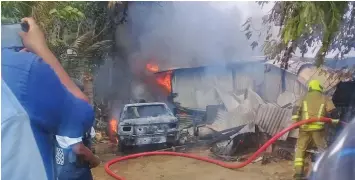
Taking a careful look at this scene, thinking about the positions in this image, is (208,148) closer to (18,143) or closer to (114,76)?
(114,76)

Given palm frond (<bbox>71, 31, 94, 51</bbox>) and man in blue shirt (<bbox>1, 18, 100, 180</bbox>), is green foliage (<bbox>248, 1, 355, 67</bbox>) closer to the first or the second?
palm frond (<bbox>71, 31, 94, 51</bbox>)

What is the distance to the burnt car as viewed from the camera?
10.2 ft

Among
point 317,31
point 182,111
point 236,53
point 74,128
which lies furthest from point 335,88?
point 74,128

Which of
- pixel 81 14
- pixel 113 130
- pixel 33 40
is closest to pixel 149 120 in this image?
pixel 113 130

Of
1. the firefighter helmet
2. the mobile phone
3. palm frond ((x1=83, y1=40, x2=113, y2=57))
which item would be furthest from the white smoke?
the mobile phone

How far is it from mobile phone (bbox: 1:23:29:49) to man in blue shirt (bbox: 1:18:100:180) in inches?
12.1

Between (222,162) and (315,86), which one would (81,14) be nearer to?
(222,162)

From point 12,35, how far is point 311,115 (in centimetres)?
217

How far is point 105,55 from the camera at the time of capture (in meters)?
3.00

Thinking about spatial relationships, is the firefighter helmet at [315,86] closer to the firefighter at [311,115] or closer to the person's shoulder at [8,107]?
the firefighter at [311,115]

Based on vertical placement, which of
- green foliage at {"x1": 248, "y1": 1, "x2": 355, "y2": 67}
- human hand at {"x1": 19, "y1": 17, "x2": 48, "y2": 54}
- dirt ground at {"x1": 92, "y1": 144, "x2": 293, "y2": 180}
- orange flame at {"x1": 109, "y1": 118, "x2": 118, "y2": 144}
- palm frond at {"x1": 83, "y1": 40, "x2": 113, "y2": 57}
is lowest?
dirt ground at {"x1": 92, "y1": 144, "x2": 293, "y2": 180}

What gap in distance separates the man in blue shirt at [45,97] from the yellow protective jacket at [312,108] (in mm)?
2237

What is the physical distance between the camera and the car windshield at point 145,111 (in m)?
3.07

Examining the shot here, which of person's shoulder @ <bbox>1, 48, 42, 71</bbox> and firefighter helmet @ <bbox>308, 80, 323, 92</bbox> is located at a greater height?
person's shoulder @ <bbox>1, 48, 42, 71</bbox>
